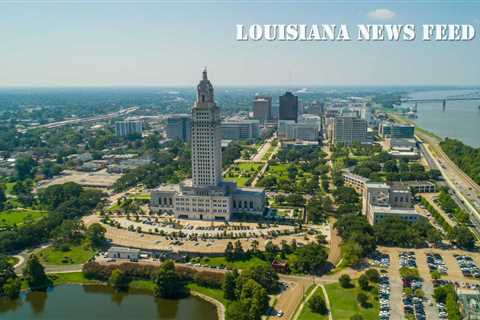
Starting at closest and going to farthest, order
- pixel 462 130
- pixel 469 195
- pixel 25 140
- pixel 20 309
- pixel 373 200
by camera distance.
A: 1. pixel 20 309
2. pixel 373 200
3. pixel 469 195
4. pixel 25 140
5. pixel 462 130

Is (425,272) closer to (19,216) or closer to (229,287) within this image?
(229,287)

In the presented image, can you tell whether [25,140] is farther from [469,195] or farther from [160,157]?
[469,195]

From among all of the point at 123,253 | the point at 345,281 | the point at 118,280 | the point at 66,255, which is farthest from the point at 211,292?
the point at 66,255

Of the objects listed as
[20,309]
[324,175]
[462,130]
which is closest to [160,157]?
[324,175]

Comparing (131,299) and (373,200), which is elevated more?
(373,200)

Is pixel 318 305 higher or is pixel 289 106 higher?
pixel 289 106

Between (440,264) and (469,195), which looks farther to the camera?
(469,195)

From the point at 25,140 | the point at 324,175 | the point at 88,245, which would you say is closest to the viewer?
the point at 88,245
